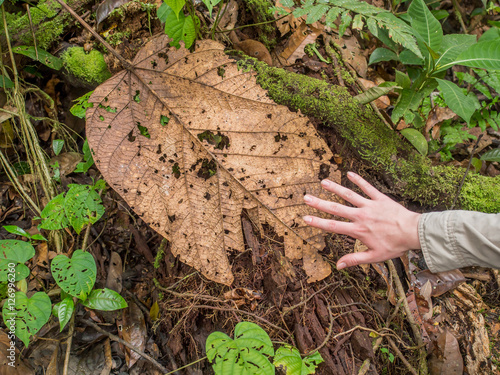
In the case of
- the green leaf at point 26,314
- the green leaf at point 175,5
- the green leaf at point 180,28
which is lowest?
the green leaf at point 26,314

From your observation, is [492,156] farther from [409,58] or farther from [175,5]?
[175,5]

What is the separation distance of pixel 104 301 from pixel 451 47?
2.96 m

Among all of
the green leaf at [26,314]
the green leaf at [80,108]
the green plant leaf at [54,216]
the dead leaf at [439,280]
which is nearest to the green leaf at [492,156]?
the dead leaf at [439,280]

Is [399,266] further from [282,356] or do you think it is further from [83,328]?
[83,328]

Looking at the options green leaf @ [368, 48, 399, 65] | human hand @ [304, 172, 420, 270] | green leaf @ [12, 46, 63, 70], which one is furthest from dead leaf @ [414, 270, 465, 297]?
green leaf @ [12, 46, 63, 70]

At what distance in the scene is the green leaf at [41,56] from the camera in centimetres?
219

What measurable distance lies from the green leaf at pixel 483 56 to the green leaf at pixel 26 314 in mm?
3087

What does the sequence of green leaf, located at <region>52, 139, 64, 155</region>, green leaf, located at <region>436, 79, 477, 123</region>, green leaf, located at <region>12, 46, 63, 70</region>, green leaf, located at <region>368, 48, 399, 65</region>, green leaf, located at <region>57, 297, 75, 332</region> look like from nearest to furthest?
green leaf, located at <region>57, 297, 75, 332</region> → green leaf, located at <region>436, 79, 477, 123</region> → green leaf, located at <region>12, 46, 63, 70</region> → green leaf, located at <region>52, 139, 64, 155</region> → green leaf, located at <region>368, 48, 399, 65</region>

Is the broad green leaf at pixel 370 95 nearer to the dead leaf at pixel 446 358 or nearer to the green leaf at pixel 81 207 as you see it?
the dead leaf at pixel 446 358

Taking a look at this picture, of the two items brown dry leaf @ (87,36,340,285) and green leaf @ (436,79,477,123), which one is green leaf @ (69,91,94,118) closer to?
brown dry leaf @ (87,36,340,285)

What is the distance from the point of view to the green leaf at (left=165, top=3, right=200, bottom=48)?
1.70 metres

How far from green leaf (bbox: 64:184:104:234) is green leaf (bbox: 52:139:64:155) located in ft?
1.90

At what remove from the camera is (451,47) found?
7.37ft

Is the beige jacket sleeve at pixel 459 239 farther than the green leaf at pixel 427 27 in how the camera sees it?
No
